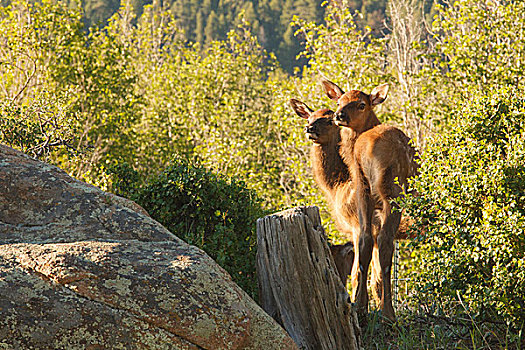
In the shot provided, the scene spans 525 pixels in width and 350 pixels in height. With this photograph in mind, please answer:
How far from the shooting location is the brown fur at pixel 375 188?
596 centimetres

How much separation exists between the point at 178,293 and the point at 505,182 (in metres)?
2.66

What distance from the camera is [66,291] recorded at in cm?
338

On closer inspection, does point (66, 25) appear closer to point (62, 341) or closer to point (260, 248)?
point (260, 248)

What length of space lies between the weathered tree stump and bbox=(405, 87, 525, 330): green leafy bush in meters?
0.78

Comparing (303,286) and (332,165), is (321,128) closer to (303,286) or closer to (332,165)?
(332,165)

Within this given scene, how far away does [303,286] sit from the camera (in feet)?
15.9

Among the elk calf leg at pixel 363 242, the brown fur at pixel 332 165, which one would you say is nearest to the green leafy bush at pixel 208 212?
the brown fur at pixel 332 165

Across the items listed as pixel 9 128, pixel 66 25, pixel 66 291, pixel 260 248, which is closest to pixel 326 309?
pixel 260 248

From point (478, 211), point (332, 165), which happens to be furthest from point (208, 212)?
point (478, 211)

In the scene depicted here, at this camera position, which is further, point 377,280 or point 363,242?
point 377,280

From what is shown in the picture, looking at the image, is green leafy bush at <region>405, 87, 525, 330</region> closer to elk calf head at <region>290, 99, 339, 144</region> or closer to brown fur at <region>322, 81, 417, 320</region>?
brown fur at <region>322, 81, 417, 320</region>

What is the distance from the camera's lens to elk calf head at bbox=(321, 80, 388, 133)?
6.25 meters

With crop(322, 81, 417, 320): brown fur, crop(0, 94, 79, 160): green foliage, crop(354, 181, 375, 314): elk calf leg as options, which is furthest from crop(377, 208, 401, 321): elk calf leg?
crop(0, 94, 79, 160): green foliage

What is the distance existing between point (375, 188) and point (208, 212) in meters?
1.72
